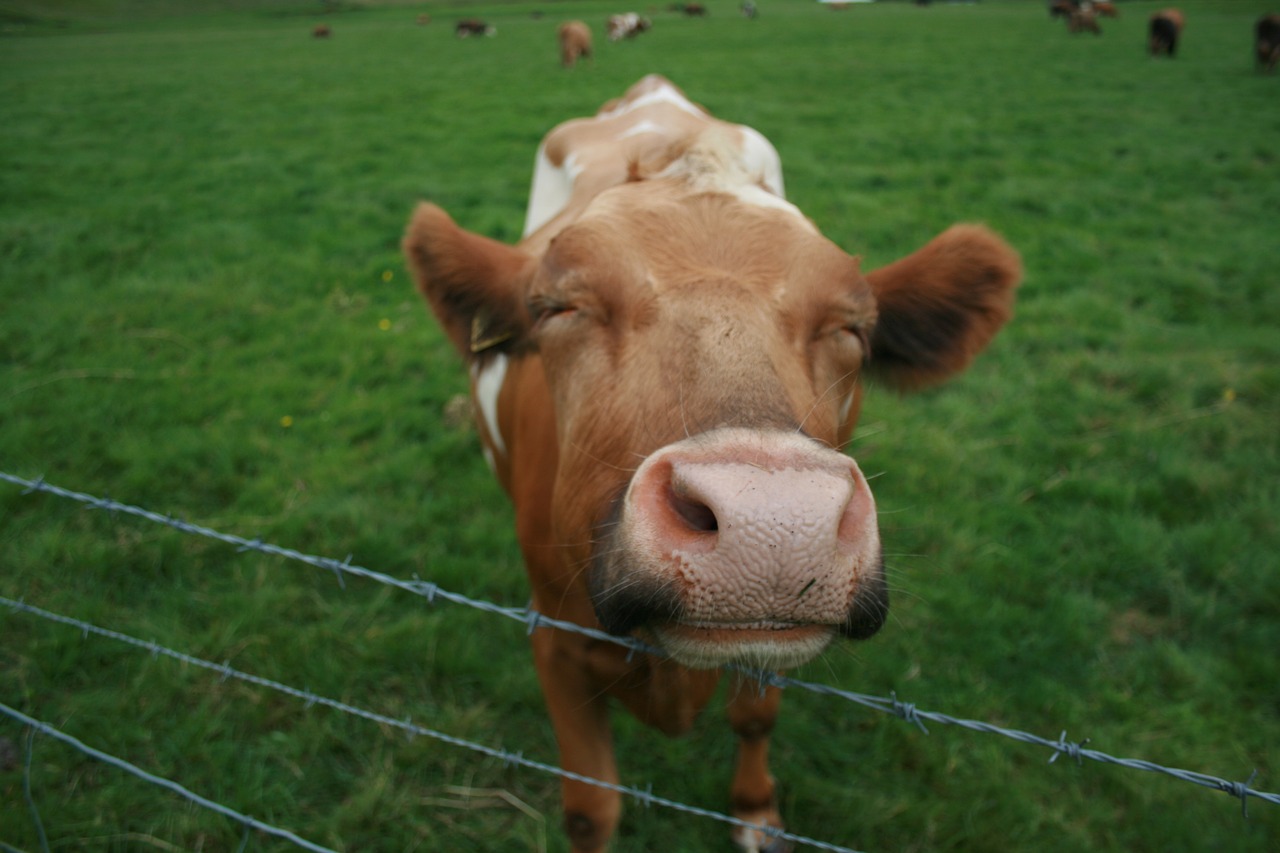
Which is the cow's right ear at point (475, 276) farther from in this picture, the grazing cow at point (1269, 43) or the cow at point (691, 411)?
the grazing cow at point (1269, 43)

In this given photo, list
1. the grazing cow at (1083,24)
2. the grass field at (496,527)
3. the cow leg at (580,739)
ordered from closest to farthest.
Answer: the cow leg at (580,739), the grass field at (496,527), the grazing cow at (1083,24)

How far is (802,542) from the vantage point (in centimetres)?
104

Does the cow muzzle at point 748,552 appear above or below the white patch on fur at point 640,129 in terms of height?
below

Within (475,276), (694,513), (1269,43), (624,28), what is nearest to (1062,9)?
(1269,43)

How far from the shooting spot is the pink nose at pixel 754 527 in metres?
1.04

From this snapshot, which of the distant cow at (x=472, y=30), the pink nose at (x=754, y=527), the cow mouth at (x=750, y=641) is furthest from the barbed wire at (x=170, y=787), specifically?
the distant cow at (x=472, y=30)

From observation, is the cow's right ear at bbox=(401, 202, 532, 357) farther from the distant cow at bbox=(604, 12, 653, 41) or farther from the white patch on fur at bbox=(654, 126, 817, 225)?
the distant cow at bbox=(604, 12, 653, 41)

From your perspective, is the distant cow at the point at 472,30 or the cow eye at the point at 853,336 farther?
the distant cow at the point at 472,30

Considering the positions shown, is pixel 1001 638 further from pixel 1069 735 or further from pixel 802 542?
pixel 802 542

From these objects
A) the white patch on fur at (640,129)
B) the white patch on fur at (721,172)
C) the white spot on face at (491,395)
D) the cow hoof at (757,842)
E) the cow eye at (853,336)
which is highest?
the white patch on fur at (640,129)

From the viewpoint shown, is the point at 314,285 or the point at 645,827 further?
the point at 314,285

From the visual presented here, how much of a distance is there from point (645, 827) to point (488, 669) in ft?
2.70

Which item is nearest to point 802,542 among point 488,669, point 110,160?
point 488,669

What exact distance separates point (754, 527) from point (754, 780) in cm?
166
